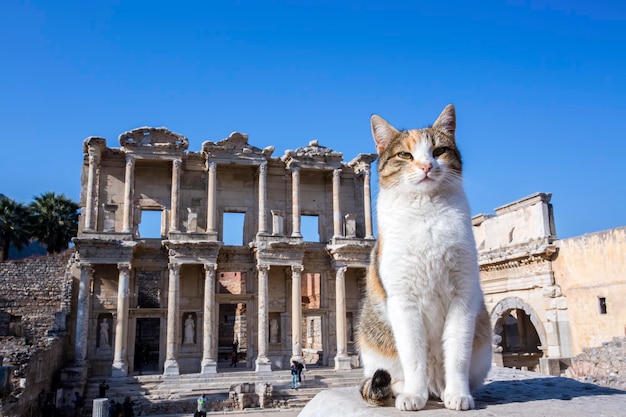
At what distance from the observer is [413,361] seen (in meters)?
2.89

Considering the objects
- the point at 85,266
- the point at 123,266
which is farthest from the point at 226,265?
the point at 85,266

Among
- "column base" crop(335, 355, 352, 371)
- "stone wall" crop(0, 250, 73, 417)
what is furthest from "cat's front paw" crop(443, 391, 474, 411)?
"column base" crop(335, 355, 352, 371)

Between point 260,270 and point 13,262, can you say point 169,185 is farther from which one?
point 13,262

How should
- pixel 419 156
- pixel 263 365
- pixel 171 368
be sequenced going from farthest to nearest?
pixel 263 365 → pixel 171 368 → pixel 419 156

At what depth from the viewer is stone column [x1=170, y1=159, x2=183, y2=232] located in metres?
25.5

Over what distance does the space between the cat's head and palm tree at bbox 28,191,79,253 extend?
128 ft

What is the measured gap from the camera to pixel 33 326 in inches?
1082

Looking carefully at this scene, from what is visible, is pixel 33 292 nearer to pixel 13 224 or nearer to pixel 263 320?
pixel 13 224

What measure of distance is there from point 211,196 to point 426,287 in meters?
23.9

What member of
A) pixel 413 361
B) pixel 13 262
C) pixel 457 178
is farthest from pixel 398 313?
pixel 13 262

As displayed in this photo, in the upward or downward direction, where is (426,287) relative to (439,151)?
downward

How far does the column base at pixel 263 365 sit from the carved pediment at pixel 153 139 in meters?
10.2

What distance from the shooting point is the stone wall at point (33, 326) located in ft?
55.0

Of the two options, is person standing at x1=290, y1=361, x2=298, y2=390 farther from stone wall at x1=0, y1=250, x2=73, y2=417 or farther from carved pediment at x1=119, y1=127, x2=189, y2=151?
carved pediment at x1=119, y1=127, x2=189, y2=151
